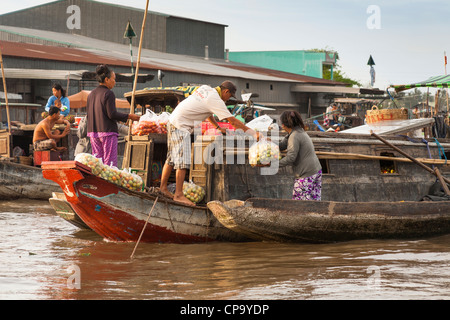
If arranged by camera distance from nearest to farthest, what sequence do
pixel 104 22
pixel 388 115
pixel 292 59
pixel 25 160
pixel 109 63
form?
pixel 388 115, pixel 25 160, pixel 109 63, pixel 104 22, pixel 292 59

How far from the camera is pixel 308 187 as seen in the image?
7.50m

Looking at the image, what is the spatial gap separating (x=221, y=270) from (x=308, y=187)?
1.81 metres

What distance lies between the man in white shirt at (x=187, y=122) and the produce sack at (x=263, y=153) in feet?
0.39

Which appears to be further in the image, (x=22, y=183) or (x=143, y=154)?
(x=22, y=183)

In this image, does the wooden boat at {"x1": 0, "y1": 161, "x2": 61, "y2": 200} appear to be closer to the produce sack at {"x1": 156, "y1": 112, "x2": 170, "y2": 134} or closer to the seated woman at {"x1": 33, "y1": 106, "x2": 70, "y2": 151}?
the seated woman at {"x1": 33, "y1": 106, "x2": 70, "y2": 151}

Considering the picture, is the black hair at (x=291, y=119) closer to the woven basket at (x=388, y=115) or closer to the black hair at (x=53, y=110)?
the woven basket at (x=388, y=115)

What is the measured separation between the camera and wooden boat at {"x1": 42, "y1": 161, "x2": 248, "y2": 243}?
682 centimetres

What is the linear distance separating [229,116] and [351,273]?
216 cm

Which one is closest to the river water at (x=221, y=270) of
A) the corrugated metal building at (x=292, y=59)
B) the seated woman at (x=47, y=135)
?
the seated woman at (x=47, y=135)

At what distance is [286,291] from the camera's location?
17.4 ft

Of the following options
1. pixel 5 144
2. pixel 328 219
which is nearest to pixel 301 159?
pixel 328 219

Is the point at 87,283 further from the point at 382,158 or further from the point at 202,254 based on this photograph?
the point at 382,158

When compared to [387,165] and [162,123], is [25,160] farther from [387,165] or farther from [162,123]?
[387,165]

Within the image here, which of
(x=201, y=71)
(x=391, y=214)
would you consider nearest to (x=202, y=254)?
(x=391, y=214)
